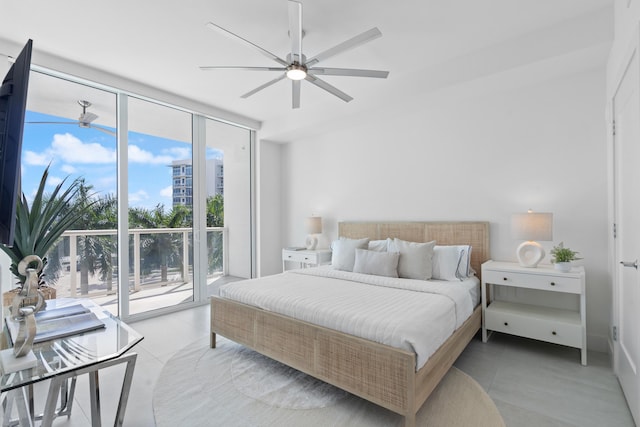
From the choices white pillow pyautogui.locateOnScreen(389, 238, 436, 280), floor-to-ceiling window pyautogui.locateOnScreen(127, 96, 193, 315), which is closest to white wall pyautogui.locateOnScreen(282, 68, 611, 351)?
white pillow pyautogui.locateOnScreen(389, 238, 436, 280)

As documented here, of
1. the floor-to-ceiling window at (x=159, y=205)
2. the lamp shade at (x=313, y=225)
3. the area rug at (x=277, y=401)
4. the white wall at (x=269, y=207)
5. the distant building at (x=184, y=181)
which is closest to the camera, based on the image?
the area rug at (x=277, y=401)

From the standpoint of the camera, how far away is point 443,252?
3064mm

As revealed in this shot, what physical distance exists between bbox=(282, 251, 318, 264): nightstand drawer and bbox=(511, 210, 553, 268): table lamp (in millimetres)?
2389

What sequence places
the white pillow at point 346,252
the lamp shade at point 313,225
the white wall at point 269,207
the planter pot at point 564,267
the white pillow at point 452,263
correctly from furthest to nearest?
1. the white wall at point 269,207
2. the lamp shade at point 313,225
3. the white pillow at point 346,252
4. the white pillow at point 452,263
5. the planter pot at point 564,267

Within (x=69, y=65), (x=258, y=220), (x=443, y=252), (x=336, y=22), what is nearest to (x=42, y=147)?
(x=69, y=65)

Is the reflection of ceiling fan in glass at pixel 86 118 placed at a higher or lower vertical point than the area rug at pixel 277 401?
higher

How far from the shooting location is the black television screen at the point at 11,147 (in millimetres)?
1168

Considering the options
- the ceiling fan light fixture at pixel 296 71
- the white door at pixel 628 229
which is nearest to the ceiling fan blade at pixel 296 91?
the ceiling fan light fixture at pixel 296 71

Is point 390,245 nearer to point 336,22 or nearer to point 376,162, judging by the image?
point 376,162

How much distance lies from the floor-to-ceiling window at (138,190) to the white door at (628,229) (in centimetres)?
418

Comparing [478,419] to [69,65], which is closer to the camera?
[478,419]

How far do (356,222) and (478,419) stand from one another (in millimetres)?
2732

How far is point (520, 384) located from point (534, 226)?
1296 mm

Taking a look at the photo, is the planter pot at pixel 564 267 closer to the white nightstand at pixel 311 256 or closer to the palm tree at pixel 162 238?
the white nightstand at pixel 311 256
